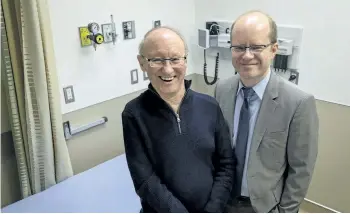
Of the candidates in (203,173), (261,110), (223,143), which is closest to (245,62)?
(261,110)

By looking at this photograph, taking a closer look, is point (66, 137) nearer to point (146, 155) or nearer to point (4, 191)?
point (4, 191)

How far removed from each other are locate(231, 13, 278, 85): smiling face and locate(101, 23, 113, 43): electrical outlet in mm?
1197

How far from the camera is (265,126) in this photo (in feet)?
4.31

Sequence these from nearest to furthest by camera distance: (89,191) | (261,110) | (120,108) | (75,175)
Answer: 1. (261,110)
2. (89,191)
3. (75,175)
4. (120,108)

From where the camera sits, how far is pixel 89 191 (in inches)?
76.7

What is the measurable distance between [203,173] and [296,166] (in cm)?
42

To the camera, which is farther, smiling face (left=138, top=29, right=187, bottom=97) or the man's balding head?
the man's balding head

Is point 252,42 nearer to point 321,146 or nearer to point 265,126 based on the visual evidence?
point 265,126

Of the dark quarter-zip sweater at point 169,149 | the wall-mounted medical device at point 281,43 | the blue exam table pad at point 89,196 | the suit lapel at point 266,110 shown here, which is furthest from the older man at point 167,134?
the wall-mounted medical device at point 281,43

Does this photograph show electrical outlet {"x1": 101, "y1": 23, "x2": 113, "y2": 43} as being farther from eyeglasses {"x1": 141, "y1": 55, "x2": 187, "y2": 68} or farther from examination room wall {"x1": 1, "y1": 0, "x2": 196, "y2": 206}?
eyeglasses {"x1": 141, "y1": 55, "x2": 187, "y2": 68}

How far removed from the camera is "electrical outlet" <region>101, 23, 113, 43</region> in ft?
7.23

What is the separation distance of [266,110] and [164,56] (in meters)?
0.50

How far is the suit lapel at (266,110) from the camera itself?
131cm

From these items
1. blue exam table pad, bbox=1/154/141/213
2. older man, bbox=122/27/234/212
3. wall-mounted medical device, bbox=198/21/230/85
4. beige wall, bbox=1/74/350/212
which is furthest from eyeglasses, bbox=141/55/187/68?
wall-mounted medical device, bbox=198/21/230/85
